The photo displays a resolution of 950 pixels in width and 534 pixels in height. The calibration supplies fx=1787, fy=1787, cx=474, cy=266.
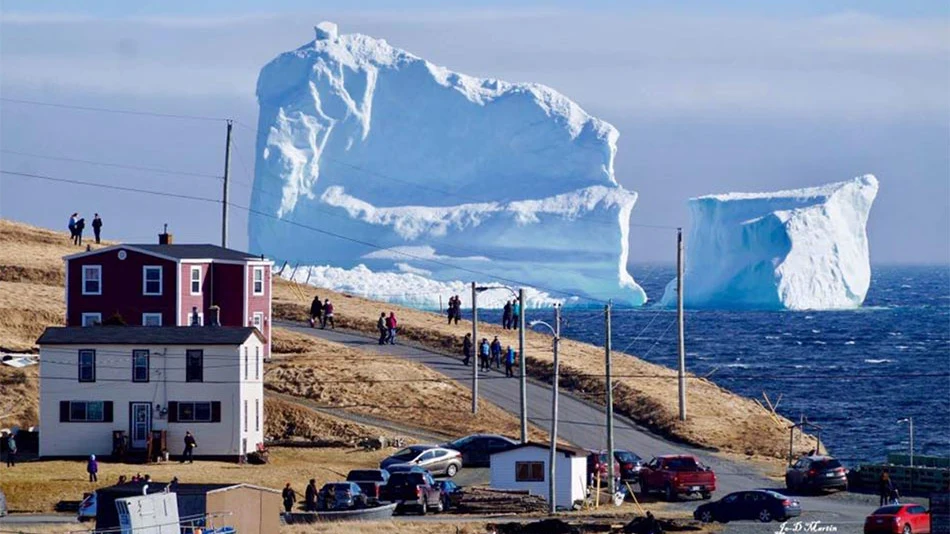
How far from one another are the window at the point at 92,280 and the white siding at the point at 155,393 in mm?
8435

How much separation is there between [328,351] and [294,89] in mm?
71279

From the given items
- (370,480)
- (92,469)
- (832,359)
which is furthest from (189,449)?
(832,359)

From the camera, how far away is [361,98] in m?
142

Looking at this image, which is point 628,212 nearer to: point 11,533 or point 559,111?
point 559,111

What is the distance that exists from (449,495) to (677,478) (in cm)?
669

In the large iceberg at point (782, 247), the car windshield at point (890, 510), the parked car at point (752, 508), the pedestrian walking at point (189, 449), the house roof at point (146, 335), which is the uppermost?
the large iceberg at point (782, 247)

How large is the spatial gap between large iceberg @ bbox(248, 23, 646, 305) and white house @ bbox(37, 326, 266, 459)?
82.0m

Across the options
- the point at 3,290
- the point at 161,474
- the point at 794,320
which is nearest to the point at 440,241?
the point at 794,320

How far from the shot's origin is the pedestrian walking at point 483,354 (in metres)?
69.0

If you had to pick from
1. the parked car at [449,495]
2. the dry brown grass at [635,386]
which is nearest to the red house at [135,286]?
the dry brown grass at [635,386]

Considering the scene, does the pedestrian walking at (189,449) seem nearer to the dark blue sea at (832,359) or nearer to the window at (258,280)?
the window at (258,280)

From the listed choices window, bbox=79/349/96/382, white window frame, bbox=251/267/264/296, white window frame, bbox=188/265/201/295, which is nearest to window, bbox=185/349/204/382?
window, bbox=79/349/96/382

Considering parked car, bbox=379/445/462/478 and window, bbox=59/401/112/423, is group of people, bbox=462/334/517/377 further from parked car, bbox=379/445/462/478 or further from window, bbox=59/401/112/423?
window, bbox=59/401/112/423

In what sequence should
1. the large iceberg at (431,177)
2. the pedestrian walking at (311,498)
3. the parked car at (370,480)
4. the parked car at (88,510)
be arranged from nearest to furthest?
1. the parked car at (88,510)
2. the pedestrian walking at (311,498)
3. the parked car at (370,480)
4. the large iceberg at (431,177)
